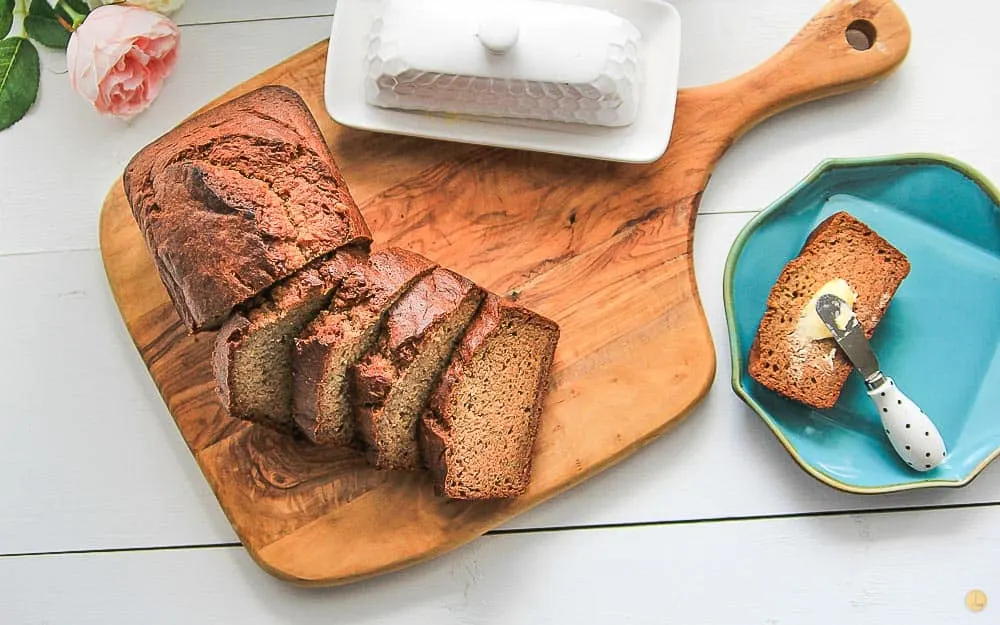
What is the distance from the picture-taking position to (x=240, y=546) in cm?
255

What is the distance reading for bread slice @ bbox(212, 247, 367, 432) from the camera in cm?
217

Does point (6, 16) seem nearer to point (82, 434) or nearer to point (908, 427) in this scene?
point (82, 434)

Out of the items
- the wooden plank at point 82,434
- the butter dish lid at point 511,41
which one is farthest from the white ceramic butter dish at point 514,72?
the wooden plank at point 82,434

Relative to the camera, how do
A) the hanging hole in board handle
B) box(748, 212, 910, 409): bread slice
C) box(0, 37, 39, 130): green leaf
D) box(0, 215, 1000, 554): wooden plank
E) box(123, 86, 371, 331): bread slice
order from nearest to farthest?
box(123, 86, 371, 331): bread slice < box(748, 212, 910, 409): bread slice < box(0, 215, 1000, 554): wooden plank < the hanging hole in board handle < box(0, 37, 39, 130): green leaf

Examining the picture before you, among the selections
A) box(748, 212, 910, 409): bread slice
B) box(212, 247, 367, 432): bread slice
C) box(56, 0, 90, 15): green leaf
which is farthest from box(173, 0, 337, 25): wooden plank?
box(748, 212, 910, 409): bread slice

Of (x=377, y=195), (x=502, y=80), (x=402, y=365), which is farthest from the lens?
(x=377, y=195)

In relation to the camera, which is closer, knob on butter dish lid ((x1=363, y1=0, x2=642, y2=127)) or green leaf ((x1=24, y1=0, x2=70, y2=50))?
knob on butter dish lid ((x1=363, y1=0, x2=642, y2=127))

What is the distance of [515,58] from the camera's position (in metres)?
2.44

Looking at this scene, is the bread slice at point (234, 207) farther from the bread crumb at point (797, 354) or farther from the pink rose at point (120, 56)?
the bread crumb at point (797, 354)

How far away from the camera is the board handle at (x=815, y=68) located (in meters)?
2.61

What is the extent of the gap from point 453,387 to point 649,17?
1.12 metres

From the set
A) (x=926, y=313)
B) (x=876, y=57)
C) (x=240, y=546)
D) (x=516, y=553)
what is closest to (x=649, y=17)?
(x=876, y=57)

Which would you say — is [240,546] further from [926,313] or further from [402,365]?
[926,313]

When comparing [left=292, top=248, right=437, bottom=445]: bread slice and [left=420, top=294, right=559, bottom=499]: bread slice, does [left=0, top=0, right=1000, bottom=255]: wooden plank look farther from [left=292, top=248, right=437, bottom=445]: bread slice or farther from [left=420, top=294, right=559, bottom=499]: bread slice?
[left=292, top=248, right=437, bottom=445]: bread slice
